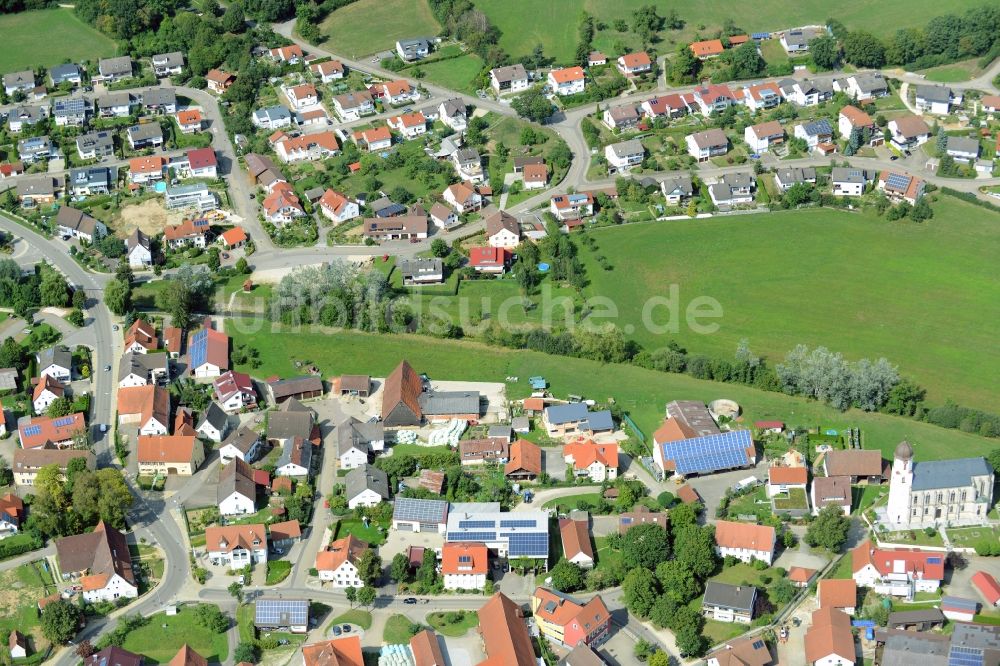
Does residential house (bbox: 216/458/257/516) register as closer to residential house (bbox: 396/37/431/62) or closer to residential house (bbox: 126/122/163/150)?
residential house (bbox: 126/122/163/150)

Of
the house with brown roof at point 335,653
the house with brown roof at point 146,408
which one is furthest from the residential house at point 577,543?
the house with brown roof at point 146,408

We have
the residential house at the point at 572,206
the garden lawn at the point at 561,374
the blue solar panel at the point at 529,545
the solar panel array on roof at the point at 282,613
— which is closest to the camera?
the solar panel array on roof at the point at 282,613

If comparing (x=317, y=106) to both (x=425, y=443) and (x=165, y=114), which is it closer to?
(x=165, y=114)

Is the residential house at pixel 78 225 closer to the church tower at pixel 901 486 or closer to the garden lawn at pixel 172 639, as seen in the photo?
the garden lawn at pixel 172 639

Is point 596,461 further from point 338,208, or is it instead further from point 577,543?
point 338,208

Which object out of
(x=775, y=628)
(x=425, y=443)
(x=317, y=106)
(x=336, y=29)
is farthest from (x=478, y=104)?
(x=775, y=628)

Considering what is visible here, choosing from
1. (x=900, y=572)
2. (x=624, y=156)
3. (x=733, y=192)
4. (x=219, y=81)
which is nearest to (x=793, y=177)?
(x=733, y=192)
